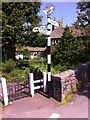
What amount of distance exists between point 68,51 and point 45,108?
46.6ft

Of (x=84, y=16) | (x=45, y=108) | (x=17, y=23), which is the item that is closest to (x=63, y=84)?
(x=45, y=108)

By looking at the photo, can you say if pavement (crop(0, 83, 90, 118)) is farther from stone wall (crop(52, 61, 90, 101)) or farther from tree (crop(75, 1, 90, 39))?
tree (crop(75, 1, 90, 39))

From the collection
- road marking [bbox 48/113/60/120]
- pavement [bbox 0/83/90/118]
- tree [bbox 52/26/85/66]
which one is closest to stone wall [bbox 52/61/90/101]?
pavement [bbox 0/83/90/118]

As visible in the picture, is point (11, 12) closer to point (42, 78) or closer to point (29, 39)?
point (29, 39)

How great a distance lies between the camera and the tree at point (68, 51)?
20781 mm

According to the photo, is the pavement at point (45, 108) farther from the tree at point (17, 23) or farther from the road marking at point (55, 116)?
the tree at point (17, 23)

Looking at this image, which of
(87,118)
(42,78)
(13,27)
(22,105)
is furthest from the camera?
(13,27)

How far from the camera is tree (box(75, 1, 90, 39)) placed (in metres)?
13.3

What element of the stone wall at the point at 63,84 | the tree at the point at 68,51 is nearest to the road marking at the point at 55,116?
the stone wall at the point at 63,84

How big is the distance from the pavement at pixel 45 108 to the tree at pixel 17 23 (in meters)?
10.7

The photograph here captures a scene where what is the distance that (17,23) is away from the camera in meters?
18.7

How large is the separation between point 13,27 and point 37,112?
12210 millimetres

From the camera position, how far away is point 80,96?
8.73 metres

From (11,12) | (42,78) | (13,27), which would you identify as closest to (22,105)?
(42,78)
